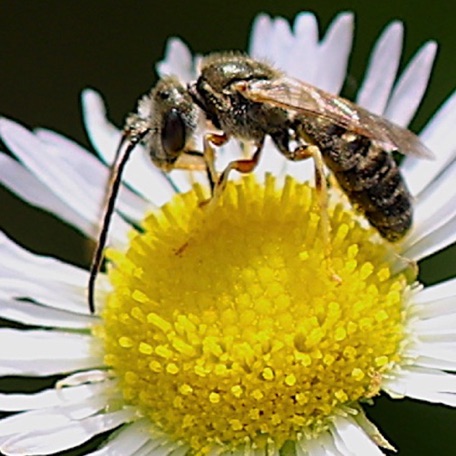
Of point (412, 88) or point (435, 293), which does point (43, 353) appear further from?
point (412, 88)

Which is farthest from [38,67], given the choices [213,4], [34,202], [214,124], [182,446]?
[182,446]

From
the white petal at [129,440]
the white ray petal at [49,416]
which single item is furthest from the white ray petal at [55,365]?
the white petal at [129,440]

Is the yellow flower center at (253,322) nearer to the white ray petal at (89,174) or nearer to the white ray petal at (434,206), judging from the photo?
the white ray petal at (434,206)

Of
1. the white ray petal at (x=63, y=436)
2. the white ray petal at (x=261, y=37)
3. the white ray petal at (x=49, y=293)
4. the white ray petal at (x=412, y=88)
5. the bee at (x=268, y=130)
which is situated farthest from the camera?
the white ray petal at (x=261, y=37)

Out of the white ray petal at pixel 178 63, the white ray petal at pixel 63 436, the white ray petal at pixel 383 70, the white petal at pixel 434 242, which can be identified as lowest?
the white ray petal at pixel 63 436

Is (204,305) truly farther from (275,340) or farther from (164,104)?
(164,104)

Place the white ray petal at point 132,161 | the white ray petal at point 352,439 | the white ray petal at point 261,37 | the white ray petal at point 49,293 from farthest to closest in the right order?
the white ray petal at point 261,37 < the white ray petal at point 132,161 < the white ray petal at point 49,293 < the white ray petal at point 352,439

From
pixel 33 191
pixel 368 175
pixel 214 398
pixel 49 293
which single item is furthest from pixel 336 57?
pixel 214 398
